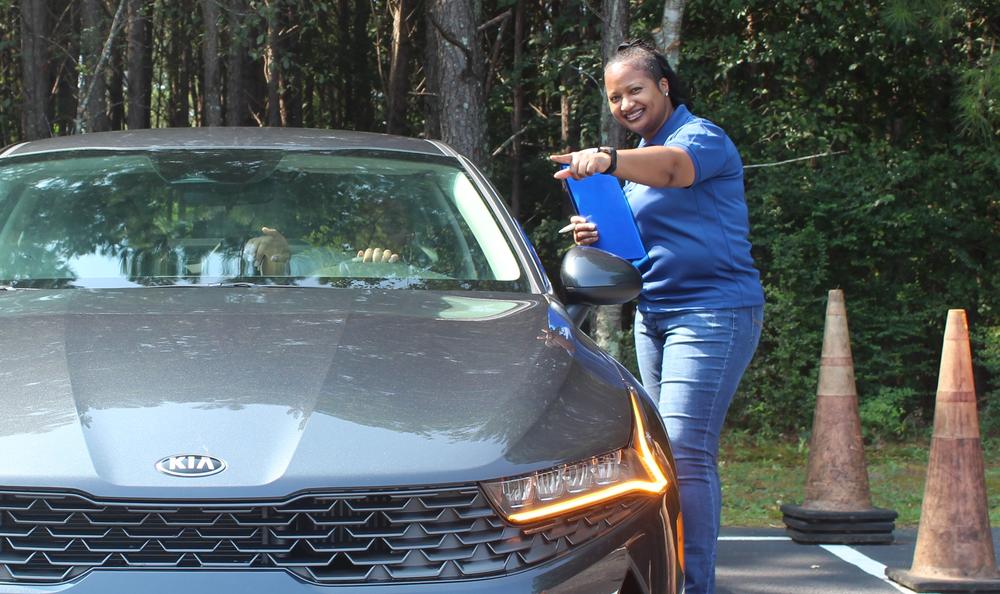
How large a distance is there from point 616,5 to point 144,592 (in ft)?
33.0

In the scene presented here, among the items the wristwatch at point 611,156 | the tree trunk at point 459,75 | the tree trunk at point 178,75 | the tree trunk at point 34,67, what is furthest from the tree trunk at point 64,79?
the wristwatch at point 611,156

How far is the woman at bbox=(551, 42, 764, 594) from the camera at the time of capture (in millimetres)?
3713

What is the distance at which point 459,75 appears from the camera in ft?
38.4

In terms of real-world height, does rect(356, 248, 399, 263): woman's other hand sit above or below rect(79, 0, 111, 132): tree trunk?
below

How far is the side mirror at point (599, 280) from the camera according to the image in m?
3.29

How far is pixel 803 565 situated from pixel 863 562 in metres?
0.27

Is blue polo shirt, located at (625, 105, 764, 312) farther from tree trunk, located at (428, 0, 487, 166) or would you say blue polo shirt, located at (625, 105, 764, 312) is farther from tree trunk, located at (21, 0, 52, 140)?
tree trunk, located at (21, 0, 52, 140)

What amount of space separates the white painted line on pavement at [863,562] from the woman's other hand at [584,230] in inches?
84.8

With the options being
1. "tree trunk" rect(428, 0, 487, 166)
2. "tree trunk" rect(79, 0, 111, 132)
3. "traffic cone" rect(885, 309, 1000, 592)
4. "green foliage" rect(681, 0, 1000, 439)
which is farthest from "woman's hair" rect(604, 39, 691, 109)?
"tree trunk" rect(79, 0, 111, 132)

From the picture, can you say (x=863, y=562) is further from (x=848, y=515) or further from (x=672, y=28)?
(x=672, y=28)

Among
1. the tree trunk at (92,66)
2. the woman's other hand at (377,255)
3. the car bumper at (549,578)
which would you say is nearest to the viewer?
the car bumper at (549,578)

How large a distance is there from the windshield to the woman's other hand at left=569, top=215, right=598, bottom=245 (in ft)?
1.08

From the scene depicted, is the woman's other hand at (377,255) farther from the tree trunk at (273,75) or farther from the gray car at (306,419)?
the tree trunk at (273,75)

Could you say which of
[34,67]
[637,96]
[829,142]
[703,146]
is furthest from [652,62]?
[34,67]
